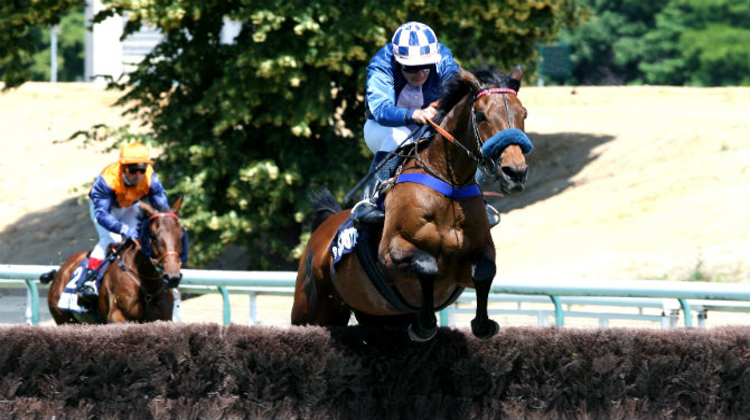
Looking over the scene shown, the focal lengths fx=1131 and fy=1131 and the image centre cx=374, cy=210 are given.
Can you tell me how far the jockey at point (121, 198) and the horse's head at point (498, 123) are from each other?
4460 millimetres

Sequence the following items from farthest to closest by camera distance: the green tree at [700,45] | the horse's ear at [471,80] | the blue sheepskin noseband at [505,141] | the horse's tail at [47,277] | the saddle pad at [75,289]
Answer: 1. the green tree at [700,45]
2. the horse's tail at [47,277]
3. the saddle pad at [75,289]
4. the horse's ear at [471,80]
5. the blue sheepskin noseband at [505,141]

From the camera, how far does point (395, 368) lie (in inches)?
294

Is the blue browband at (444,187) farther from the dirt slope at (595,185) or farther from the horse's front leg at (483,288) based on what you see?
the dirt slope at (595,185)

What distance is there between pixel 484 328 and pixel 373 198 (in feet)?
3.79

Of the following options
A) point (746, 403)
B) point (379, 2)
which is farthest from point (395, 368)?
point (379, 2)

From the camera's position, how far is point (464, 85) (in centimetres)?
719

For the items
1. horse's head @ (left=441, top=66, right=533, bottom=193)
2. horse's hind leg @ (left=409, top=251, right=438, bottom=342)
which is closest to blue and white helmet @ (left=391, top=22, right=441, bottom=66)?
horse's head @ (left=441, top=66, right=533, bottom=193)

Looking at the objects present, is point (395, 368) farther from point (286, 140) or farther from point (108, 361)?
point (286, 140)

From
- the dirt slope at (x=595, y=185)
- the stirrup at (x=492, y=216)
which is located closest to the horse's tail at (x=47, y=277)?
the stirrup at (x=492, y=216)

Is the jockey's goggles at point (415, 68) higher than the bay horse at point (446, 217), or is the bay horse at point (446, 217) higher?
the jockey's goggles at point (415, 68)

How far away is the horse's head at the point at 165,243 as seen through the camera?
10.3m

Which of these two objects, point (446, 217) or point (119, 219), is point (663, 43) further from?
point (446, 217)

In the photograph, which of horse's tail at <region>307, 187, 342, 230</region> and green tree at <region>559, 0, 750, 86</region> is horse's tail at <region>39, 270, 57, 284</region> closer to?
horse's tail at <region>307, 187, 342, 230</region>

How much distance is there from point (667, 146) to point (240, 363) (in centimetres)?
2027
